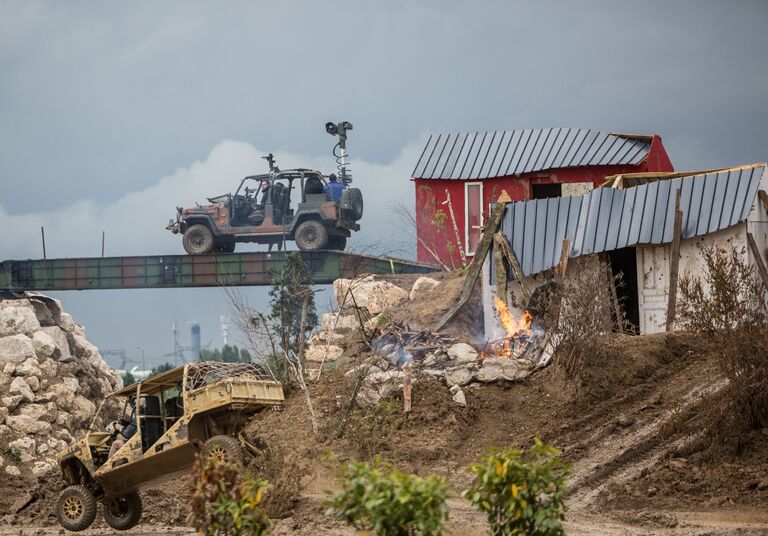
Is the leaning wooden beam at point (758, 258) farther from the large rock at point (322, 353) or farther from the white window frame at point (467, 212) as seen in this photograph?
the white window frame at point (467, 212)

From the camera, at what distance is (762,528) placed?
13.2 meters

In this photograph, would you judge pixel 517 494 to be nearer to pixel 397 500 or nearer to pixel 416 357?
pixel 397 500

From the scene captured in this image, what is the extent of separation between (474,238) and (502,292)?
6.88 m

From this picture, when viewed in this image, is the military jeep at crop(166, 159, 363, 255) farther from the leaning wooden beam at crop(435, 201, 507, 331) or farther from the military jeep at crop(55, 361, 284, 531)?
the military jeep at crop(55, 361, 284, 531)

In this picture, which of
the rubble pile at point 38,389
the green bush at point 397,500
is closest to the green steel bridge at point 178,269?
the rubble pile at point 38,389

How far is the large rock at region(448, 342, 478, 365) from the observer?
20.7 meters

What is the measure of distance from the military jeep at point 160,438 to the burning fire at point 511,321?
23.0ft

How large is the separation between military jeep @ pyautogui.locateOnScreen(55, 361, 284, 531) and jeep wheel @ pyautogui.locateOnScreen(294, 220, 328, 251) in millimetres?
15015

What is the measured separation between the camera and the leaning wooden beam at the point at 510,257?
74.9 ft

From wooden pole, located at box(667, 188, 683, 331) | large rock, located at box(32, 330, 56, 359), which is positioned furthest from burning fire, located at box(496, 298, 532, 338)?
large rock, located at box(32, 330, 56, 359)

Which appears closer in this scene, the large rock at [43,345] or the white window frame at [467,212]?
the large rock at [43,345]

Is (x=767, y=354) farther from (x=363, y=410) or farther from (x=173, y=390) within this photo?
(x=173, y=390)

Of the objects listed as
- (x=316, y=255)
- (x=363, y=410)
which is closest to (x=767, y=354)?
(x=363, y=410)

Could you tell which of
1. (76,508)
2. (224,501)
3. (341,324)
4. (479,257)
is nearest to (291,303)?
(341,324)
